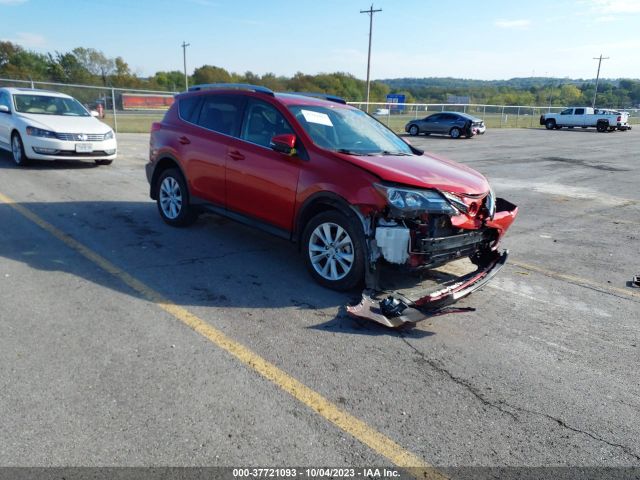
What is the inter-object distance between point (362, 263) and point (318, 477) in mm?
2311

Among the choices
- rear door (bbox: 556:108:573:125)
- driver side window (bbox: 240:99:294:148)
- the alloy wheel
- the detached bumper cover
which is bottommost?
the detached bumper cover

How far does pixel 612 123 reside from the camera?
37844mm

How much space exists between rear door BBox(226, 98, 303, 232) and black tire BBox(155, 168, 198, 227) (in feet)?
3.30

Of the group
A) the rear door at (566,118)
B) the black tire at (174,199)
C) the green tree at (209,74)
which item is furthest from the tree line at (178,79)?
the black tire at (174,199)

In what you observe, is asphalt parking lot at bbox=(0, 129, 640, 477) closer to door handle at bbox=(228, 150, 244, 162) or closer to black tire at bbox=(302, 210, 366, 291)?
black tire at bbox=(302, 210, 366, 291)

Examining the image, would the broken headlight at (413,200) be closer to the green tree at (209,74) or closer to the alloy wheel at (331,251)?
the alloy wheel at (331,251)

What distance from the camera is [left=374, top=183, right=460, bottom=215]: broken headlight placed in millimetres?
4348

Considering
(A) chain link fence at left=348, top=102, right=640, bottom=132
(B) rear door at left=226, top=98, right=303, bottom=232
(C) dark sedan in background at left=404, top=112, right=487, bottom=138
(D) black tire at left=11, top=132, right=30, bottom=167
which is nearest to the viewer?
(B) rear door at left=226, top=98, right=303, bottom=232

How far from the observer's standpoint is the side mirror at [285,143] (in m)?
A: 4.97

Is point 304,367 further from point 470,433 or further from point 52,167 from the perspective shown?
point 52,167

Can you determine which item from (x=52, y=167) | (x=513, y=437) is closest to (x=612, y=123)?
(x=52, y=167)

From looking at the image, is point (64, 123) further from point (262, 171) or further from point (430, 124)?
point (430, 124)

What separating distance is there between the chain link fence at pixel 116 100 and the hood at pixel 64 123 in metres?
9.88

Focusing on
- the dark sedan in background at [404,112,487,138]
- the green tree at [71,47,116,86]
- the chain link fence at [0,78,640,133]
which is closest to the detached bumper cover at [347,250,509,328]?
the chain link fence at [0,78,640,133]
